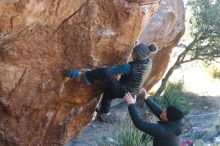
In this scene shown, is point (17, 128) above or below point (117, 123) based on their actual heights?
above

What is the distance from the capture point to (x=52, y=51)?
27.7ft

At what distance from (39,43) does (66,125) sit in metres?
2.22

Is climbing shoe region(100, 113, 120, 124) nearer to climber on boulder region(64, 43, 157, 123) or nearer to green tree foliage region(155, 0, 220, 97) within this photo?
green tree foliage region(155, 0, 220, 97)

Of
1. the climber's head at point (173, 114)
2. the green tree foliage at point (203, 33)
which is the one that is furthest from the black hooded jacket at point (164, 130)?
the green tree foliage at point (203, 33)

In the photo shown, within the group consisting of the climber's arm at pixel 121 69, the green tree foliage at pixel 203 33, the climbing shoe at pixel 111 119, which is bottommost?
the climbing shoe at pixel 111 119

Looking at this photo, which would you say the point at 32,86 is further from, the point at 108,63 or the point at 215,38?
the point at 215,38

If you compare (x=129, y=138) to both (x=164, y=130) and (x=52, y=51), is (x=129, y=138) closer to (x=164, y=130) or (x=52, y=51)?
(x=164, y=130)

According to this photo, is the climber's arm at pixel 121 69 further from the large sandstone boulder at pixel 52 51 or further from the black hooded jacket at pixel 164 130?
the black hooded jacket at pixel 164 130

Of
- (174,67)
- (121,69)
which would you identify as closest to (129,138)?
(121,69)

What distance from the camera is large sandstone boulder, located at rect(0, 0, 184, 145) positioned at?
800 centimetres

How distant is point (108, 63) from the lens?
8.96 m

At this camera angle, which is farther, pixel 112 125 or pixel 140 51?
pixel 112 125

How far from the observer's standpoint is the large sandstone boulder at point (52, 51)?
26.2 ft

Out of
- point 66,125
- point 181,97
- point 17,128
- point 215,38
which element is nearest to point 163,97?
point 181,97
